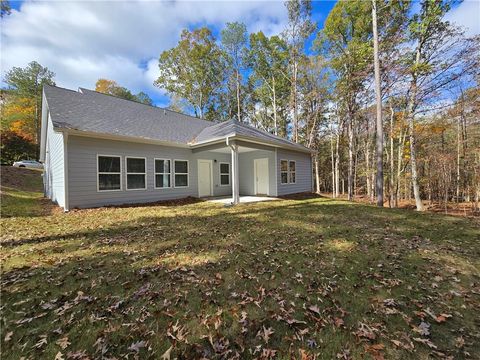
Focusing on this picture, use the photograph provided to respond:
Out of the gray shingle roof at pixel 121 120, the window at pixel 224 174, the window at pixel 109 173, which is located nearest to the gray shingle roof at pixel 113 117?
the gray shingle roof at pixel 121 120

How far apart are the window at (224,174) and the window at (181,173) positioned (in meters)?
2.50

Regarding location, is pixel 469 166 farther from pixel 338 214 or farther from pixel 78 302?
pixel 78 302

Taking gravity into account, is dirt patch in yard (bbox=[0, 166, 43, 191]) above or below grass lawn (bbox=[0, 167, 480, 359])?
above

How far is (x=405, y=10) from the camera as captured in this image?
11289mm

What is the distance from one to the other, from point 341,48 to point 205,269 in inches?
689

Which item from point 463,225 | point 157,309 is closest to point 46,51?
point 157,309

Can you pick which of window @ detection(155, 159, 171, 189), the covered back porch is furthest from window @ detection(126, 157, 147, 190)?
the covered back porch

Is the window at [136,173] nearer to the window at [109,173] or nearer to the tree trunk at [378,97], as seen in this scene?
the window at [109,173]

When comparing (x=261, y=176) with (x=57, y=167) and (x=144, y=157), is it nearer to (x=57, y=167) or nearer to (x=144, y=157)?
(x=144, y=157)

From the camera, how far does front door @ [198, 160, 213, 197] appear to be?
39.8ft

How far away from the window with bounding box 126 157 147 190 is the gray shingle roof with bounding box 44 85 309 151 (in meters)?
1.14

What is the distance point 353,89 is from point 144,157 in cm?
1464

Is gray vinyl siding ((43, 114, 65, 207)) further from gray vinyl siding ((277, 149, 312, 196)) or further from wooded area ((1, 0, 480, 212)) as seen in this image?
wooded area ((1, 0, 480, 212))

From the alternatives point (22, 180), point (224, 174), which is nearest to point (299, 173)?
point (224, 174)
